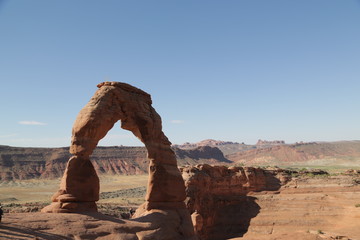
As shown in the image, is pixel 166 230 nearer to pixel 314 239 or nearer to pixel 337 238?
pixel 314 239

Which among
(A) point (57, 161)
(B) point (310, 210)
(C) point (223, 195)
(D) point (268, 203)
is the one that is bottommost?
(B) point (310, 210)

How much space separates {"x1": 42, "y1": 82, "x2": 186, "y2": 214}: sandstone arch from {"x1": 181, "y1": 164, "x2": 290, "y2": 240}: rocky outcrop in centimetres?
993

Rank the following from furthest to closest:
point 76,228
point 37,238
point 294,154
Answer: point 294,154 < point 76,228 < point 37,238

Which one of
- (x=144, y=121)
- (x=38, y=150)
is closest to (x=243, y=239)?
(x=144, y=121)

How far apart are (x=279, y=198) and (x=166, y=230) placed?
1990 centimetres

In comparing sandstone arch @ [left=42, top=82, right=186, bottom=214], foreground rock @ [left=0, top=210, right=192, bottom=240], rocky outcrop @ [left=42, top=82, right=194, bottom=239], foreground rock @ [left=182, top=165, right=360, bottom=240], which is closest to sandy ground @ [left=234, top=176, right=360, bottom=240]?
foreground rock @ [left=182, top=165, right=360, bottom=240]

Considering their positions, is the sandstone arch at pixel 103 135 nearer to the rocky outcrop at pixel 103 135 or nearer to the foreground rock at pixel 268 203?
the rocky outcrop at pixel 103 135

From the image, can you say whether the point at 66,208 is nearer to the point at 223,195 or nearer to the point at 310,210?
the point at 223,195

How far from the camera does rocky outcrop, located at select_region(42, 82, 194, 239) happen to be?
12.5m

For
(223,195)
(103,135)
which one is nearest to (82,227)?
(103,135)

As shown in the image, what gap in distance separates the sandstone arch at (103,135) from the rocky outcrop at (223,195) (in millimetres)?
9930

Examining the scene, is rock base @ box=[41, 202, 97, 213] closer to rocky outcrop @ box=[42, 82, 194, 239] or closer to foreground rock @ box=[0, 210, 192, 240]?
rocky outcrop @ box=[42, 82, 194, 239]

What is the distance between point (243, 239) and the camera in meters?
23.7

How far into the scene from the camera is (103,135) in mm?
13711
